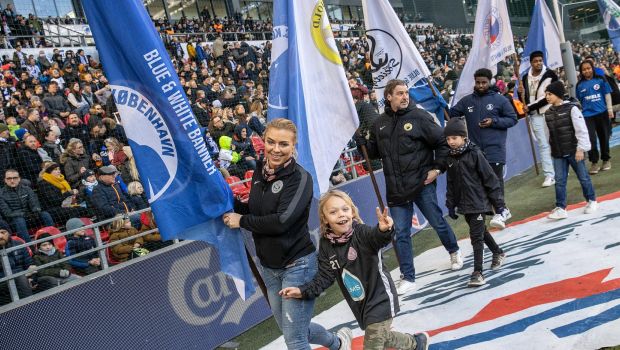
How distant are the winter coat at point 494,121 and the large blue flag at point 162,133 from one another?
4.17 m

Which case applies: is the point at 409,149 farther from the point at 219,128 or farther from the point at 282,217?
the point at 219,128

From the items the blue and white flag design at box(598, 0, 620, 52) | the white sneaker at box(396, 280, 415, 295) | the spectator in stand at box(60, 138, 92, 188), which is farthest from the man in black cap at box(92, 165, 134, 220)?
the blue and white flag design at box(598, 0, 620, 52)

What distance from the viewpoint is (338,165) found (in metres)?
9.12

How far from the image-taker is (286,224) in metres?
3.70

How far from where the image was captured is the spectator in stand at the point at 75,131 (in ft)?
27.8

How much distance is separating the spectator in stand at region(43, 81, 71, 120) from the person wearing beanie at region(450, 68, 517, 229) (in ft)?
19.0

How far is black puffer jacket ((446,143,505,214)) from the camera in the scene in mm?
5727

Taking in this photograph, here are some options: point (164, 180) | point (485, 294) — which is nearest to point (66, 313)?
point (164, 180)

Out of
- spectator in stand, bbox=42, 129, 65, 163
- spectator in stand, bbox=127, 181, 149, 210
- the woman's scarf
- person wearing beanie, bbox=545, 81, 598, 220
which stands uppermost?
spectator in stand, bbox=42, 129, 65, 163

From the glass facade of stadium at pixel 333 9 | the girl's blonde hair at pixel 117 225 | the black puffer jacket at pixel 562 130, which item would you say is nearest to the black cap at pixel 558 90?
the black puffer jacket at pixel 562 130

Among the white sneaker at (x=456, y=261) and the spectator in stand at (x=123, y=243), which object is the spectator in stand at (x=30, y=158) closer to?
the spectator in stand at (x=123, y=243)

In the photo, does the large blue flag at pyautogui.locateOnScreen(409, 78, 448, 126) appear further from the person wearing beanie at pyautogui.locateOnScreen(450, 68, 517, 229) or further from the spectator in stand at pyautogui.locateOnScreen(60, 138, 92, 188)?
the spectator in stand at pyautogui.locateOnScreen(60, 138, 92, 188)

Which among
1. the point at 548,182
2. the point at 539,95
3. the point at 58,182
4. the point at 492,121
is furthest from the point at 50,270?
the point at 548,182

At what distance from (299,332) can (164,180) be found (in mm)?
1349
